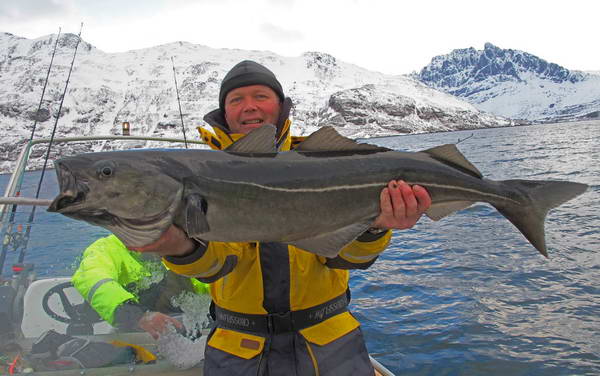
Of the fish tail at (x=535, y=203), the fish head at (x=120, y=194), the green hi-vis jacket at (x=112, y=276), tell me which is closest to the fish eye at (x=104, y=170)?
the fish head at (x=120, y=194)

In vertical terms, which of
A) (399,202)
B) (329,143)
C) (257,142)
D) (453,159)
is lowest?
(399,202)

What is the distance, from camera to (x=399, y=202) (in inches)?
125

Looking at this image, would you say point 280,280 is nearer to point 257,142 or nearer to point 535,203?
point 257,142

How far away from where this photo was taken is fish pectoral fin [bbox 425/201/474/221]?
3.48 metres

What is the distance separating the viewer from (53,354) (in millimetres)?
4770

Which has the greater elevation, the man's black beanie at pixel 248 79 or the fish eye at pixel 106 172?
the man's black beanie at pixel 248 79

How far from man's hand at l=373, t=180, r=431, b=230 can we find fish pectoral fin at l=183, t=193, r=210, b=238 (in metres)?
1.41

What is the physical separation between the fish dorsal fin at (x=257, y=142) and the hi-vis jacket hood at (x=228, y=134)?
673 millimetres

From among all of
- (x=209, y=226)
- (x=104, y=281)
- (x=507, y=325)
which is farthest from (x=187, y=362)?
(x=507, y=325)

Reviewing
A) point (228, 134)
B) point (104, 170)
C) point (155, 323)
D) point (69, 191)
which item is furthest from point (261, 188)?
point (155, 323)

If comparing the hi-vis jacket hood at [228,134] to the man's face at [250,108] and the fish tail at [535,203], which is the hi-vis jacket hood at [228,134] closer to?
the man's face at [250,108]

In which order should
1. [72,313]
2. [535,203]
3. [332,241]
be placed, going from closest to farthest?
[332,241] → [535,203] → [72,313]

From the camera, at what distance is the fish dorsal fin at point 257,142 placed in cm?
306

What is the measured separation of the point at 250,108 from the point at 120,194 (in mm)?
1925
